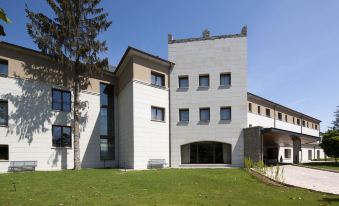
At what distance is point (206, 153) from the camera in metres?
27.5

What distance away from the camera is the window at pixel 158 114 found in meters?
26.3

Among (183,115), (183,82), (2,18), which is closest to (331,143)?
(183,115)

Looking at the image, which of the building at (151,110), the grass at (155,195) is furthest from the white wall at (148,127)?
the grass at (155,195)

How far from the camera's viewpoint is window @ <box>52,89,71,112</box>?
968 inches

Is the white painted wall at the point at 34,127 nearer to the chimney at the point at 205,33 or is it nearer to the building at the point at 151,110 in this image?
the building at the point at 151,110

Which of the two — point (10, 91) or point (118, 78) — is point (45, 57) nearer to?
point (10, 91)

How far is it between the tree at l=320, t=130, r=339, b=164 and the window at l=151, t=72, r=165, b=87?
61.4ft

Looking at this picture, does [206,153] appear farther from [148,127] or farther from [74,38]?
[74,38]

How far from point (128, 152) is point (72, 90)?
23.7 ft

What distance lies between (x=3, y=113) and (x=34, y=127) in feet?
7.82

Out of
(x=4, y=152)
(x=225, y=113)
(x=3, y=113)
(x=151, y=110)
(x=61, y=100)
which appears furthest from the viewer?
(x=225, y=113)

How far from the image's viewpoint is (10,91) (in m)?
21.9

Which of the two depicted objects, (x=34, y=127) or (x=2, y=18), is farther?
(x=34, y=127)

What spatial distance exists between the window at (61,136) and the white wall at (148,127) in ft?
19.0
